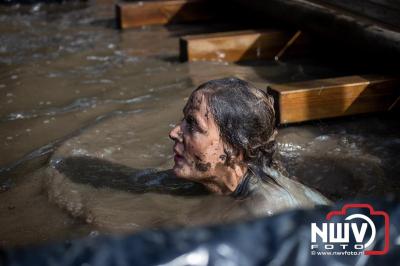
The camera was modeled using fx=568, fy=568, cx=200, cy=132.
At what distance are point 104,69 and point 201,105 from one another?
345 centimetres

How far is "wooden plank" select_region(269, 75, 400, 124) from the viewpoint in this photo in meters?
4.45

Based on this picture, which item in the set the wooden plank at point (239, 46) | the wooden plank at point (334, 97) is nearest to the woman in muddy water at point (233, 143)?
the wooden plank at point (334, 97)

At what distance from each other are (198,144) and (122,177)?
37.8 inches

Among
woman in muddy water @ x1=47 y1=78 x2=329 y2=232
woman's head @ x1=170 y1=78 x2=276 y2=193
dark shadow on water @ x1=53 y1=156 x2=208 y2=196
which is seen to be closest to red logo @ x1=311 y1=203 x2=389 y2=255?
woman in muddy water @ x1=47 y1=78 x2=329 y2=232

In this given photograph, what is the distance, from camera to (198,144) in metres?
3.13

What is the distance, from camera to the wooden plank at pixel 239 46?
6355 mm

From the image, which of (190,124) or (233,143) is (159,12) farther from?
(233,143)

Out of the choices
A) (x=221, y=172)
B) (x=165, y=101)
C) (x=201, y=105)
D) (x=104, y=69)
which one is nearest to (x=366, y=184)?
(x=221, y=172)

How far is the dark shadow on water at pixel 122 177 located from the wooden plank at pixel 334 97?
3.70 ft

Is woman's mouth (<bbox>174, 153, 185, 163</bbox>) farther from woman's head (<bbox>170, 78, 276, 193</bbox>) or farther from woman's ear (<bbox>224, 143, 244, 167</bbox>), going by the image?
woman's ear (<bbox>224, 143, 244, 167</bbox>)

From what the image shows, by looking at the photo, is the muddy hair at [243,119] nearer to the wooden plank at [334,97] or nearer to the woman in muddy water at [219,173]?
the woman in muddy water at [219,173]

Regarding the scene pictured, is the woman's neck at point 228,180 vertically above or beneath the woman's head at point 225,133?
beneath

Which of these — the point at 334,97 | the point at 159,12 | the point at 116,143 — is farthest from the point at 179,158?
the point at 159,12

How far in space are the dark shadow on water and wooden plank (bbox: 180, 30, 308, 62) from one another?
8.37 feet
